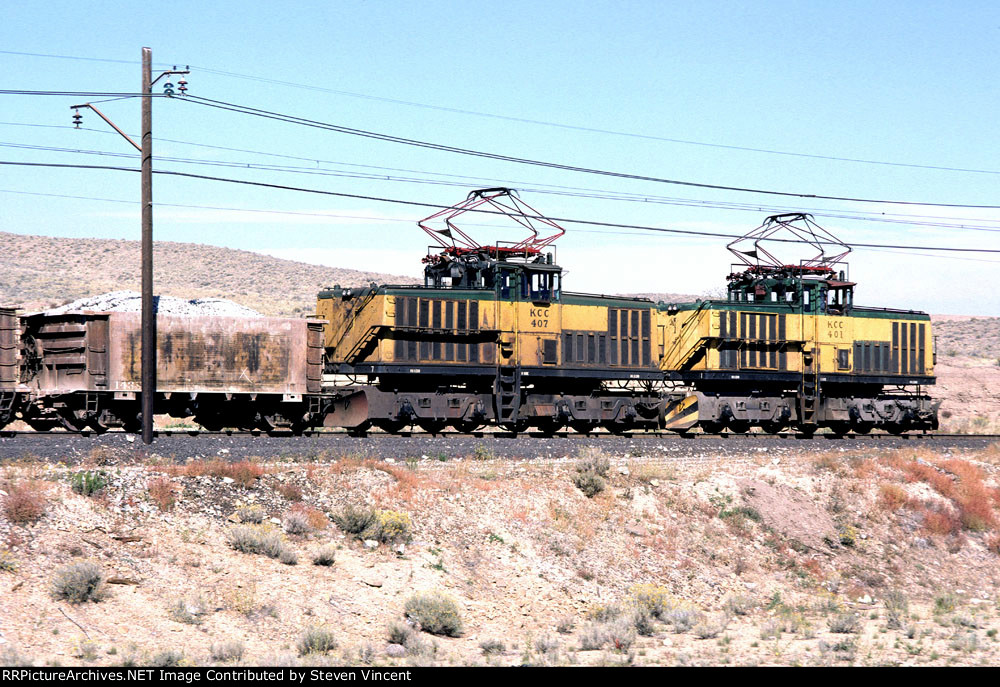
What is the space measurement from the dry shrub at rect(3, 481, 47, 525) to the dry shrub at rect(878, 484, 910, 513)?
18231 mm

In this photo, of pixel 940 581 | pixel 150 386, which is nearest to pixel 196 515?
pixel 150 386

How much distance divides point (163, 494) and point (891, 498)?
1670cm

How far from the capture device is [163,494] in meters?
17.2

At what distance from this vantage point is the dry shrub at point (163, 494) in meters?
17.0

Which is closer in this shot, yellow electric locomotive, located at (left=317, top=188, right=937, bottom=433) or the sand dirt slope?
the sand dirt slope

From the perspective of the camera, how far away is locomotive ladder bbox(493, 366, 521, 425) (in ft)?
90.7

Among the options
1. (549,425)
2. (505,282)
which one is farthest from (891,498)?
(505,282)

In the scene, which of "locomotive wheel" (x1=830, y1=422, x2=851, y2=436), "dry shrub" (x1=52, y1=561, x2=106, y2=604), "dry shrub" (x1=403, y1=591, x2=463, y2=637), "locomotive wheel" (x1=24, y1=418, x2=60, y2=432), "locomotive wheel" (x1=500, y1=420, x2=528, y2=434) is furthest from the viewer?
"locomotive wheel" (x1=830, y1=422, x2=851, y2=436)

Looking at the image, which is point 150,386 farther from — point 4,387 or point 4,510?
point 4,510

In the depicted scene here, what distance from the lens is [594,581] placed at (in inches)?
733

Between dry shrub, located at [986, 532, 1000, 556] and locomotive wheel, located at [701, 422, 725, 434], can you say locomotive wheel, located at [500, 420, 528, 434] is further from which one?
dry shrub, located at [986, 532, 1000, 556]

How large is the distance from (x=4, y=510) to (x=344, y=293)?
13.1 m

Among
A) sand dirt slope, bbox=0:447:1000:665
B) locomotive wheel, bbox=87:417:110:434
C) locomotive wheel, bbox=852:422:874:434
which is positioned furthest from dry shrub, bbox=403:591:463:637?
locomotive wheel, bbox=852:422:874:434

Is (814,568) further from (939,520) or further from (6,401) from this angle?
(6,401)
